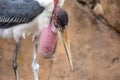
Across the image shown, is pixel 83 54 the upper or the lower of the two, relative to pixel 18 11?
lower

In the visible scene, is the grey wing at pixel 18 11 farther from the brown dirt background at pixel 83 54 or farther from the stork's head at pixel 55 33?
the brown dirt background at pixel 83 54

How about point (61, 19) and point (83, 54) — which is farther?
point (83, 54)

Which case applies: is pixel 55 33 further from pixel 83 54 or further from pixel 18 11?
pixel 83 54

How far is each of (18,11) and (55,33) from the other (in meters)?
0.19

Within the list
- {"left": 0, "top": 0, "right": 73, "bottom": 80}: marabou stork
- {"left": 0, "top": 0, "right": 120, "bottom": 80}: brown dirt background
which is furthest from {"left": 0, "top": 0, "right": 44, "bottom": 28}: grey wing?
{"left": 0, "top": 0, "right": 120, "bottom": 80}: brown dirt background

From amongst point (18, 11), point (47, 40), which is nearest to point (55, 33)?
point (47, 40)

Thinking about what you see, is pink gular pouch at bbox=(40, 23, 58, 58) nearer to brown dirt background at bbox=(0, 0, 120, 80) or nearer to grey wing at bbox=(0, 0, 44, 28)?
grey wing at bbox=(0, 0, 44, 28)

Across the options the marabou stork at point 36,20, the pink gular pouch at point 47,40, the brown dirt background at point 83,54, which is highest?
the marabou stork at point 36,20

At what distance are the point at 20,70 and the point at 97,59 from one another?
1.44 feet

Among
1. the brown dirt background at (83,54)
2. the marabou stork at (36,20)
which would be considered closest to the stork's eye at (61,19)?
the marabou stork at (36,20)

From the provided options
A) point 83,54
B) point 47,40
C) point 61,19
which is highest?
point 61,19

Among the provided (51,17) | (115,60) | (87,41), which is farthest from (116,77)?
(51,17)

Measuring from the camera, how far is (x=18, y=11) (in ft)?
5.82

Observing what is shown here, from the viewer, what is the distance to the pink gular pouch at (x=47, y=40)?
72.5 inches
